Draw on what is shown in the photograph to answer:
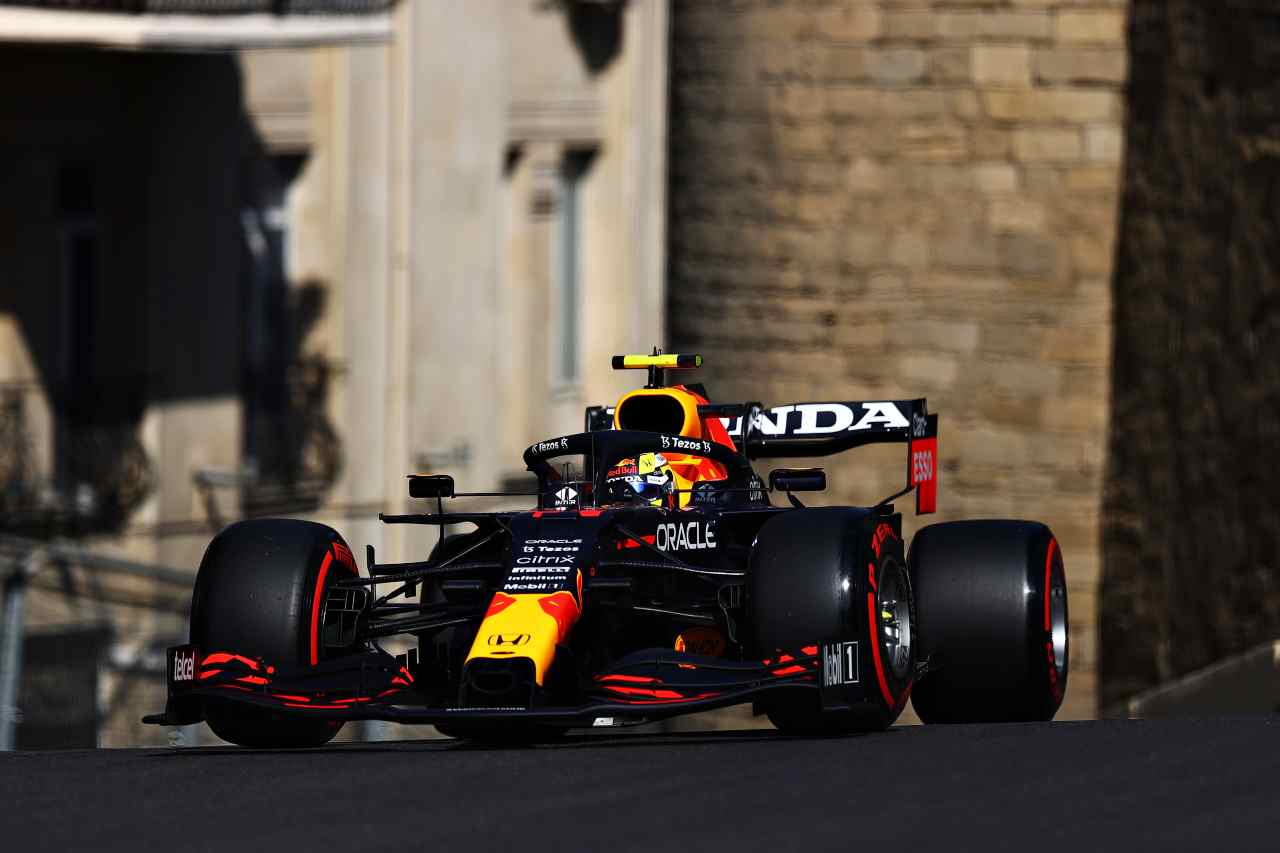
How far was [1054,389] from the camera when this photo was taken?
23.3 m

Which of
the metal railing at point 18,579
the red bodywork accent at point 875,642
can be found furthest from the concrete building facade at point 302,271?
the red bodywork accent at point 875,642

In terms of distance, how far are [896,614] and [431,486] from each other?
5.70 feet

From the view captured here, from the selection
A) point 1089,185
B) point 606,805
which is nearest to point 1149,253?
point 1089,185

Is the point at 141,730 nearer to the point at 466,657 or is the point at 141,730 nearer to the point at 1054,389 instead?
the point at 1054,389

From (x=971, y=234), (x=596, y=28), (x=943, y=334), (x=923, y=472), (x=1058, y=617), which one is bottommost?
(x=1058, y=617)

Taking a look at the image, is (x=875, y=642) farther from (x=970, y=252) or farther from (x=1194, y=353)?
(x=970, y=252)

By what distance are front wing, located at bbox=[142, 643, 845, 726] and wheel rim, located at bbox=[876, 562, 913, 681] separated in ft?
2.46

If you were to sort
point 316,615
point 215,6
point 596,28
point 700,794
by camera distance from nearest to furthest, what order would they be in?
1. point 700,794
2. point 316,615
3. point 215,6
4. point 596,28

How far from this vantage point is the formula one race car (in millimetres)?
11117

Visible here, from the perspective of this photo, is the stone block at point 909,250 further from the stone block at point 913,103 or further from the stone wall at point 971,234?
the stone block at point 913,103

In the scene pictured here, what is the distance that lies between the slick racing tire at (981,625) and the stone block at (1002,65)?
1117cm

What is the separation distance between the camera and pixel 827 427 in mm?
13703

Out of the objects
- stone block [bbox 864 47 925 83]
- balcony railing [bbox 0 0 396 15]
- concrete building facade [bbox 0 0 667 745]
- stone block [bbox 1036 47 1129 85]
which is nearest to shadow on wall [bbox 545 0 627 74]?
concrete building facade [bbox 0 0 667 745]

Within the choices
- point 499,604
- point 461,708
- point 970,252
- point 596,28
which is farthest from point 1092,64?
point 461,708
